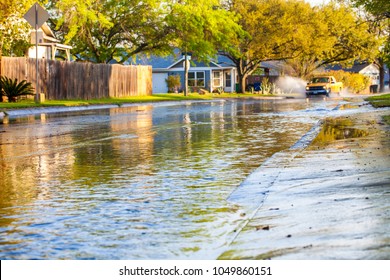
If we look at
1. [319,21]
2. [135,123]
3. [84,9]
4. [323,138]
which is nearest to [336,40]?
[319,21]

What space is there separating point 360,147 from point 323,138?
9.63 feet

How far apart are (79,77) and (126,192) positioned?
3780 cm

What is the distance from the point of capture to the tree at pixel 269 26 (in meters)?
73.1

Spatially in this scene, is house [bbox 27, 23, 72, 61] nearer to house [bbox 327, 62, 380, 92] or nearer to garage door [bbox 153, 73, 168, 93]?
garage door [bbox 153, 73, 168, 93]

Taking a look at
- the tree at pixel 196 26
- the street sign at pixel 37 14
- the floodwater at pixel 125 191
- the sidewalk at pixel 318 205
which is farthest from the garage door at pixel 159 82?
the sidewalk at pixel 318 205

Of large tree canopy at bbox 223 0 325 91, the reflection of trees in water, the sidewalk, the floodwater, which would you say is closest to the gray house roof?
large tree canopy at bbox 223 0 325 91

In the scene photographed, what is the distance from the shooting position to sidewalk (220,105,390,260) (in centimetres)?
567

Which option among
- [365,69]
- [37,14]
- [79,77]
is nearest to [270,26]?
[79,77]

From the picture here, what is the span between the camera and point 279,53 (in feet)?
255

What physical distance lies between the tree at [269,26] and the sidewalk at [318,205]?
60649mm

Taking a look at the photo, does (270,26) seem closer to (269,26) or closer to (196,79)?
(269,26)

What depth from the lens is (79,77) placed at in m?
46.2

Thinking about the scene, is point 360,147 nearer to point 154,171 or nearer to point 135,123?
point 154,171

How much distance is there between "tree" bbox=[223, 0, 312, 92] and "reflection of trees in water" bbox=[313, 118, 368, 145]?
5180 cm
